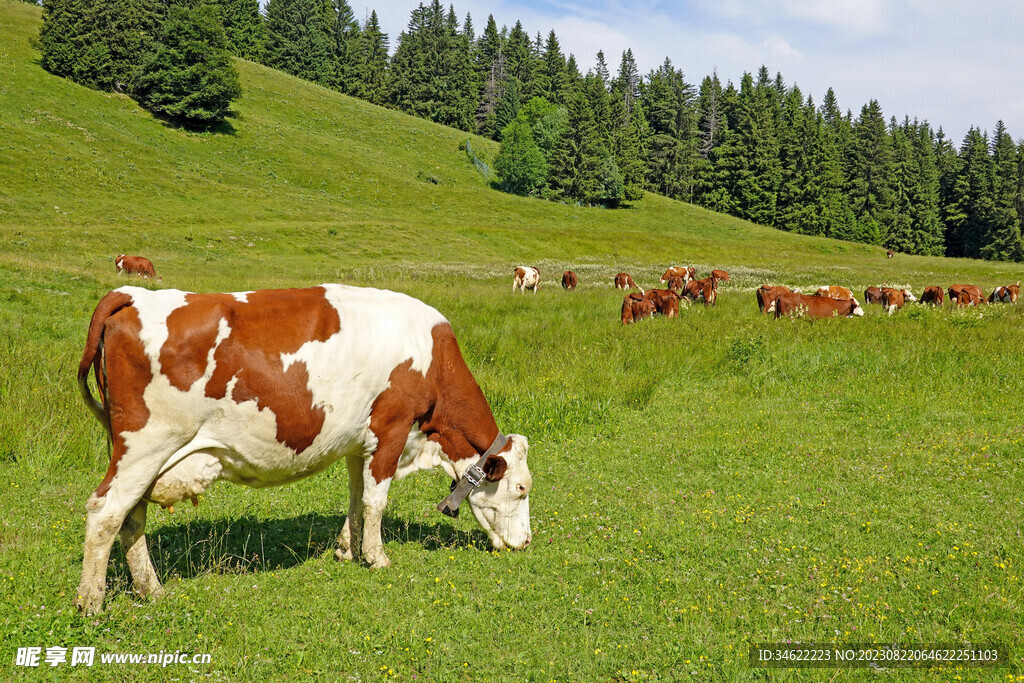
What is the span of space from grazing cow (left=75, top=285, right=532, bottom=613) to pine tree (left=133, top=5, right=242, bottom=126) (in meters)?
73.1

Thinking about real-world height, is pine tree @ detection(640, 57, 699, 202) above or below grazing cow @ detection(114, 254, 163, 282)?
above

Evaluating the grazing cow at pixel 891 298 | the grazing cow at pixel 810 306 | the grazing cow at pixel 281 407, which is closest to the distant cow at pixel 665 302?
the grazing cow at pixel 810 306

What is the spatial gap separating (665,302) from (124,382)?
19.7 metres

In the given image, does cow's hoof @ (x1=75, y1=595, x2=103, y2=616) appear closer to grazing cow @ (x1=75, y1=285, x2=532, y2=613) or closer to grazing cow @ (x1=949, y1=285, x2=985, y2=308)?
grazing cow @ (x1=75, y1=285, x2=532, y2=613)

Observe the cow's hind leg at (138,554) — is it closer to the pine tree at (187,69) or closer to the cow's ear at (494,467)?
the cow's ear at (494,467)

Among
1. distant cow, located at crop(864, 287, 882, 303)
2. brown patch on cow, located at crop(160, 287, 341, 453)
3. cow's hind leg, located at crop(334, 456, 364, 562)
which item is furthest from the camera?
distant cow, located at crop(864, 287, 882, 303)

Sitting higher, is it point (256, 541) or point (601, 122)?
point (601, 122)

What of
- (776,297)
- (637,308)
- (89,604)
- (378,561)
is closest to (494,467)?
(378,561)

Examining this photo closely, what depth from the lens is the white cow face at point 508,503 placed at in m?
6.41

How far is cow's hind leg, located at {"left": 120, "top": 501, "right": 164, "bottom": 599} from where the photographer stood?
5.18 meters

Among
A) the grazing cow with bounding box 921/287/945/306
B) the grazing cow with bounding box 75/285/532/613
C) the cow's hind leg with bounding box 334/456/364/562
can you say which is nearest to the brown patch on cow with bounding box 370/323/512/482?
Result: the grazing cow with bounding box 75/285/532/613

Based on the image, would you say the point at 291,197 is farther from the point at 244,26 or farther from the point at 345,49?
the point at 345,49

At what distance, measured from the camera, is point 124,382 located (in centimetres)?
486

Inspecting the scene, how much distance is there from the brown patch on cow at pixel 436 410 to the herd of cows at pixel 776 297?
44.7 ft
